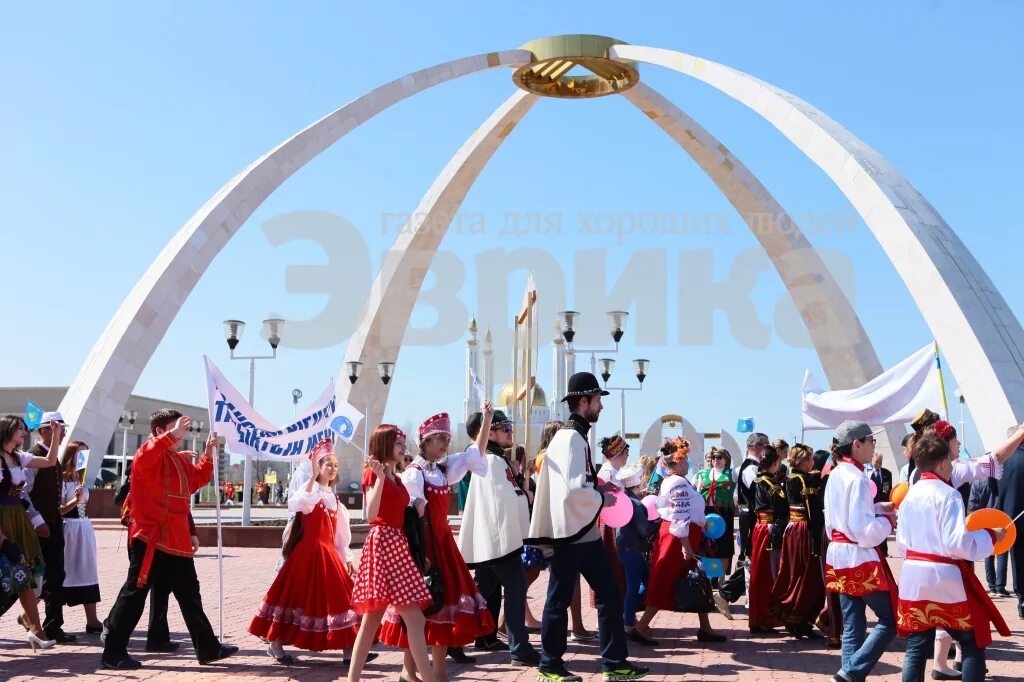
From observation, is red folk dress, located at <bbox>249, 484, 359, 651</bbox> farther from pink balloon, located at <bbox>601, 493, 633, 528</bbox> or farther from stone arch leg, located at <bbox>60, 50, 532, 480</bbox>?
stone arch leg, located at <bbox>60, 50, 532, 480</bbox>

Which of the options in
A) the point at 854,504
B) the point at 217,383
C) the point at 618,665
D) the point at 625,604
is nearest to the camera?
the point at 854,504

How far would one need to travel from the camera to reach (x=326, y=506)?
20.8ft

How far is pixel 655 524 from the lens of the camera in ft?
25.7

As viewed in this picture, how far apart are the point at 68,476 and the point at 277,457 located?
6.03 feet

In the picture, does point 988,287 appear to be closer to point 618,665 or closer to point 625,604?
point 625,604

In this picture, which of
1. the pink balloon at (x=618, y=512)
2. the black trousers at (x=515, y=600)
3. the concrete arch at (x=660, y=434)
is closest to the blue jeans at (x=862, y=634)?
the pink balloon at (x=618, y=512)

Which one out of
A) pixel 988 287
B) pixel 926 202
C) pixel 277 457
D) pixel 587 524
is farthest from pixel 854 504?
pixel 926 202

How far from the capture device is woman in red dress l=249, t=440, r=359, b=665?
5984mm

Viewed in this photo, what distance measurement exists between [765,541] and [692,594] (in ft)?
2.72

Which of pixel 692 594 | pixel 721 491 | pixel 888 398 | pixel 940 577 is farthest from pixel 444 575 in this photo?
pixel 721 491

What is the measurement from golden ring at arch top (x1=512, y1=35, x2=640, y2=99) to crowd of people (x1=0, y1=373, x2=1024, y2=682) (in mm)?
14980

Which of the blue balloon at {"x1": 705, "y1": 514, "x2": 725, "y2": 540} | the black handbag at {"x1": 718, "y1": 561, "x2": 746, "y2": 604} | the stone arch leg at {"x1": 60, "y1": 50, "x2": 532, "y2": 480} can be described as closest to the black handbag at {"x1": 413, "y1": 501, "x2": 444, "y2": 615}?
the blue balloon at {"x1": 705, "y1": 514, "x2": 725, "y2": 540}

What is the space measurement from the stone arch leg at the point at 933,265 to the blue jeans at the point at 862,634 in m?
8.36

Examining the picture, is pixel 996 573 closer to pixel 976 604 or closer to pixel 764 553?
pixel 764 553
